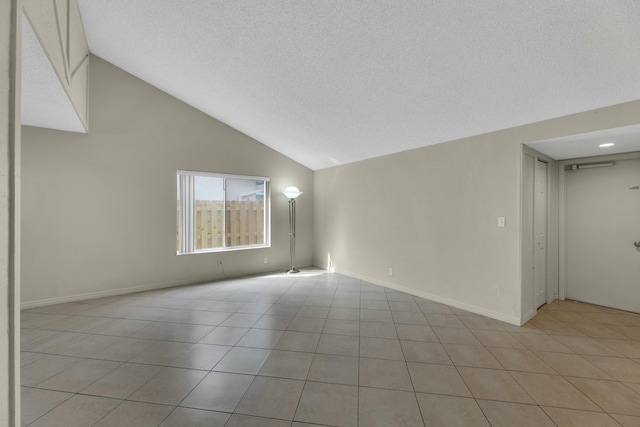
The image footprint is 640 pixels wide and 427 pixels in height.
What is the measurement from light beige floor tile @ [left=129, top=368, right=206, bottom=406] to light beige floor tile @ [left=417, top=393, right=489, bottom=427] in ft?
5.57

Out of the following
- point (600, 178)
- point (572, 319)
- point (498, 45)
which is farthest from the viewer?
point (600, 178)

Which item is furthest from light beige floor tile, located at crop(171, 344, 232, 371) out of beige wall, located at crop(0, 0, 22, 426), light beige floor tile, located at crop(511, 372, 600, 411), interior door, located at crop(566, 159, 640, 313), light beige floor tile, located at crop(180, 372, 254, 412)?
interior door, located at crop(566, 159, 640, 313)

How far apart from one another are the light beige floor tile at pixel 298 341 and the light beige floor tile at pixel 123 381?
3.53 ft

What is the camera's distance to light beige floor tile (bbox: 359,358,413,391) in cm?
202

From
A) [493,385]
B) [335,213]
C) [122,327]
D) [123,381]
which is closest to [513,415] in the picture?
[493,385]

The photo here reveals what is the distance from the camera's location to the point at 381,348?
2566 mm

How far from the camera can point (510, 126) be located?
10.2ft

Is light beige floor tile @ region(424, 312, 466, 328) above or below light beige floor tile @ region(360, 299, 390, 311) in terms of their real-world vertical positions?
below

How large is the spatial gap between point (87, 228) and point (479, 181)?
221 inches

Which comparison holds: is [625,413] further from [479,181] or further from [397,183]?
[397,183]

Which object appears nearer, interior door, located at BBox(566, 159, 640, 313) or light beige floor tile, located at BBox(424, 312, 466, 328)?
light beige floor tile, located at BBox(424, 312, 466, 328)

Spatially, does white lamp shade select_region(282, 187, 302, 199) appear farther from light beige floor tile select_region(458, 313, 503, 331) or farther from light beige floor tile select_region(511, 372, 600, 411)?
light beige floor tile select_region(511, 372, 600, 411)

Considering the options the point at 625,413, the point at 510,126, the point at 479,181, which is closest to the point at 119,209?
the point at 479,181

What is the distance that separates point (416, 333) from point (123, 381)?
2.72 metres
